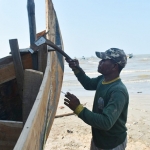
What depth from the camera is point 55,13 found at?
5410mm

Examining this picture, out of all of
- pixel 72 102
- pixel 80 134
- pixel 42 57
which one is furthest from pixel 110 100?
pixel 80 134

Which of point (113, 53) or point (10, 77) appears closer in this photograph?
point (113, 53)

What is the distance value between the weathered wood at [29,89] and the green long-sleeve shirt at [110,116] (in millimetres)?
647

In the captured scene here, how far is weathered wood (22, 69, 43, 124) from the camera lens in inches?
108

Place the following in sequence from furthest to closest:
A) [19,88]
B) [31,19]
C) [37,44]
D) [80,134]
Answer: [80,134] < [31,19] < [19,88] < [37,44]

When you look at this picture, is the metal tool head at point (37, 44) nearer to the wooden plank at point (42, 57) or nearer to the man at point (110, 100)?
the wooden plank at point (42, 57)

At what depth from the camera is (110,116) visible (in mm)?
2277

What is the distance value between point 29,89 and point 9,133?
1.70 ft

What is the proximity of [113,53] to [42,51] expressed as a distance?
3.88 feet

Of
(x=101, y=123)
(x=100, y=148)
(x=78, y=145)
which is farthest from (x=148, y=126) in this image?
(x=101, y=123)

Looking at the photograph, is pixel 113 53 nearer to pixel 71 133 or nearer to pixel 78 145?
pixel 78 145

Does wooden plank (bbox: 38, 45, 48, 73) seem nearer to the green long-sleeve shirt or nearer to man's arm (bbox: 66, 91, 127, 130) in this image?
the green long-sleeve shirt

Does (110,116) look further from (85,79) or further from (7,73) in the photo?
(7,73)

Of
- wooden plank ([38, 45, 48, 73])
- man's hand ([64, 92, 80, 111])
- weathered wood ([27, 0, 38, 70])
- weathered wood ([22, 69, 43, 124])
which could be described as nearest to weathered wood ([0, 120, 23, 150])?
weathered wood ([22, 69, 43, 124])
